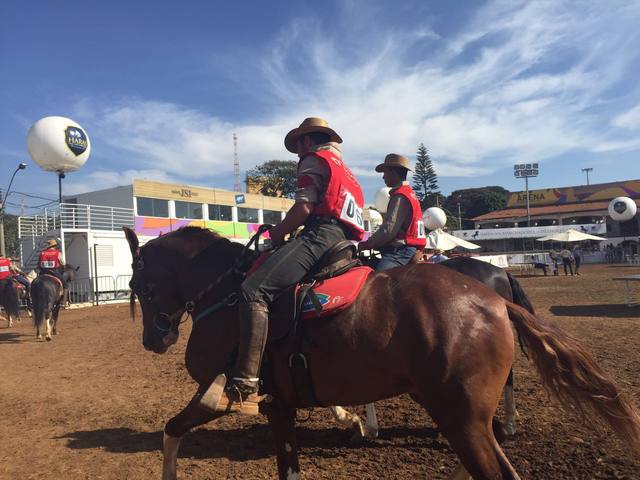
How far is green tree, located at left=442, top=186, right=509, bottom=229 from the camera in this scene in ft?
287

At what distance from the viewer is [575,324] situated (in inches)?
418

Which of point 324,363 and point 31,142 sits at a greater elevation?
point 31,142

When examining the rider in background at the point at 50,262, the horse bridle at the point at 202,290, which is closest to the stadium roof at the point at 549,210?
the rider in background at the point at 50,262

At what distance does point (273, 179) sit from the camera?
6975 centimetres

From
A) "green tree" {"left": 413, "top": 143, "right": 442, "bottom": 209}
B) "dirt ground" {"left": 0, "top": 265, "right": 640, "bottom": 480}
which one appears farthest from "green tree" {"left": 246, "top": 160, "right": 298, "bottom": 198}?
"dirt ground" {"left": 0, "top": 265, "right": 640, "bottom": 480}

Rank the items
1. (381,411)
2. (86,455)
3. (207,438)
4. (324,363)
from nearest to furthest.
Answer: (324,363)
(86,455)
(207,438)
(381,411)

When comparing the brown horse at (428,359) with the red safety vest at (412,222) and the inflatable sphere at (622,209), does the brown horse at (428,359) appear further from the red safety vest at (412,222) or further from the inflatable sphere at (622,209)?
the inflatable sphere at (622,209)

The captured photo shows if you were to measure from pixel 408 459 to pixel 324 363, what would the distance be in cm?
194

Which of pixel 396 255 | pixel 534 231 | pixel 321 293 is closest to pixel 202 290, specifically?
pixel 321 293

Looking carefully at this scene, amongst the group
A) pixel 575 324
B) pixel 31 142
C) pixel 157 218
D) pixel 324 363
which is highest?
pixel 31 142

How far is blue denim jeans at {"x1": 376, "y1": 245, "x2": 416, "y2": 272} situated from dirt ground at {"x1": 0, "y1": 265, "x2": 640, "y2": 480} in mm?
1845

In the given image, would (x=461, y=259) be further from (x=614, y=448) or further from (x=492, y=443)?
(x=492, y=443)

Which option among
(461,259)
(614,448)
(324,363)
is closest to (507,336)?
(324,363)

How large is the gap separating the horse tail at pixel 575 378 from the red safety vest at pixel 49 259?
13.3 meters
